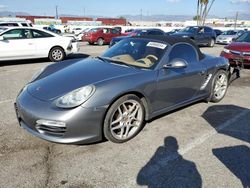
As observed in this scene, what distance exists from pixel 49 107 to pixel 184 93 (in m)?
2.38

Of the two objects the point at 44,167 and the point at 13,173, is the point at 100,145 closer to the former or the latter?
the point at 44,167

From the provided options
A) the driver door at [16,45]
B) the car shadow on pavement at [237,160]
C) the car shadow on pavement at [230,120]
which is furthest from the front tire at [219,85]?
the driver door at [16,45]

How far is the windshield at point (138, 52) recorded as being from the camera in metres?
4.27

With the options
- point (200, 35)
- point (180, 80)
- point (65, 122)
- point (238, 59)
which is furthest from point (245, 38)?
point (200, 35)

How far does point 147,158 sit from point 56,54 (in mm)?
8499

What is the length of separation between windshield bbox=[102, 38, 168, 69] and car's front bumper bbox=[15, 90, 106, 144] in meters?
1.24

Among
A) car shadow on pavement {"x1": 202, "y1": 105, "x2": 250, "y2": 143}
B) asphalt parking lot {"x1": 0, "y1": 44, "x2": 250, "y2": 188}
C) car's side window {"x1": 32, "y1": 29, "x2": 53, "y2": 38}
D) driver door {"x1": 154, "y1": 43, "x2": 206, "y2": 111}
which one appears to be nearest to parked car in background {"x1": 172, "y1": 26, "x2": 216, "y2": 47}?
car's side window {"x1": 32, "y1": 29, "x2": 53, "y2": 38}

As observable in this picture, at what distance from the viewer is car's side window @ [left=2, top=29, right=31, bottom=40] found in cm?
987

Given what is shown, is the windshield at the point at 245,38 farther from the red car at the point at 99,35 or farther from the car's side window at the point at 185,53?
the red car at the point at 99,35

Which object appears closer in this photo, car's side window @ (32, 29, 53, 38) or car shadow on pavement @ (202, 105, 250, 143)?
car shadow on pavement @ (202, 105, 250, 143)

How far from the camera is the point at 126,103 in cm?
374

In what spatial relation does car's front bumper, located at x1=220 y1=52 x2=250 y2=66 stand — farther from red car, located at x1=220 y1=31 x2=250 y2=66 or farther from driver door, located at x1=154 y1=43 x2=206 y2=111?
driver door, located at x1=154 y1=43 x2=206 y2=111

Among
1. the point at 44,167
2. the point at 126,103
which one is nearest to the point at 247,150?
the point at 126,103

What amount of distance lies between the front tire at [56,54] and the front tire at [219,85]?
716cm
